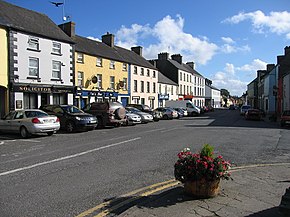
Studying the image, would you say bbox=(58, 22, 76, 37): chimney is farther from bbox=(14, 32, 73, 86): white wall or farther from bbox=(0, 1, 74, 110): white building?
bbox=(14, 32, 73, 86): white wall

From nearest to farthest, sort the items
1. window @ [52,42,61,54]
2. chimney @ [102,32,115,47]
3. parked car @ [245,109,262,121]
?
1. window @ [52,42,61,54]
2. parked car @ [245,109,262,121]
3. chimney @ [102,32,115,47]

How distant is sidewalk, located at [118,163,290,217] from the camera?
4.51m

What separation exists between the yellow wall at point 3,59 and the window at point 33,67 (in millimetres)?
2214

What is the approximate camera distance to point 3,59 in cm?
2155

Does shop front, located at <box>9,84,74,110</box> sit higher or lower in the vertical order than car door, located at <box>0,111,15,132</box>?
higher

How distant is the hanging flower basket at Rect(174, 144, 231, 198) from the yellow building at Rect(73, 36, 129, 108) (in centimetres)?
2546

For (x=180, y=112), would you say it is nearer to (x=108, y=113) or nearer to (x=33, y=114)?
(x=108, y=113)

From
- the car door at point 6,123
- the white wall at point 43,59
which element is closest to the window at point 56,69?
the white wall at point 43,59

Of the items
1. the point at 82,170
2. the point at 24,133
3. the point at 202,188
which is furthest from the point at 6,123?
the point at 202,188

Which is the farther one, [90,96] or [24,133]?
[90,96]

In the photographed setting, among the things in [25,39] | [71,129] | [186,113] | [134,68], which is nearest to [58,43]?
[25,39]

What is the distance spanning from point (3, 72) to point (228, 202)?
21033 mm

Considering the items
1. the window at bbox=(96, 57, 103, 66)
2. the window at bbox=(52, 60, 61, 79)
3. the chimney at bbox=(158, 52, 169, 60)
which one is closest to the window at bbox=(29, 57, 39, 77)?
the window at bbox=(52, 60, 61, 79)

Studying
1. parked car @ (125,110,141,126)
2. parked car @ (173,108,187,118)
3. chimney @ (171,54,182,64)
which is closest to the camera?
parked car @ (125,110,141,126)
